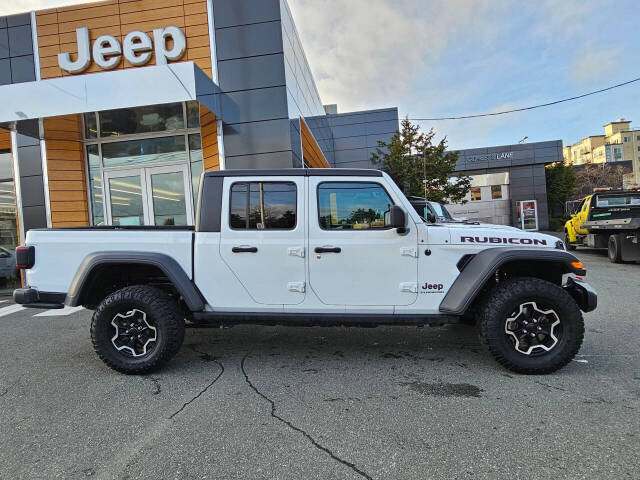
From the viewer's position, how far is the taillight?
3.57m

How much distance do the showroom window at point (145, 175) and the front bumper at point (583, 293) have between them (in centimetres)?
883

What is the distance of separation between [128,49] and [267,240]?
331 inches

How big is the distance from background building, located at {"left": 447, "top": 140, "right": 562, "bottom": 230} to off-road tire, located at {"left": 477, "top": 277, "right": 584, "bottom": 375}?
76.6 feet

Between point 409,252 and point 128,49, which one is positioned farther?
point 128,49

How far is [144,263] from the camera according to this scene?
3479 mm

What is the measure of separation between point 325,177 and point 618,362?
3338 mm

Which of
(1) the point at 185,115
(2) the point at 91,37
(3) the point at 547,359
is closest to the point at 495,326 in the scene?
(3) the point at 547,359

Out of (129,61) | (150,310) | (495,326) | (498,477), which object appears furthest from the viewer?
(129,61)

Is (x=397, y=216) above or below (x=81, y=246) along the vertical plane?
above

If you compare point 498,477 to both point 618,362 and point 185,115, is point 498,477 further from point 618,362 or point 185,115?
point 185,115

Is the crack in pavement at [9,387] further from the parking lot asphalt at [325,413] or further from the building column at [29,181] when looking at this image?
the building column at [29,181]

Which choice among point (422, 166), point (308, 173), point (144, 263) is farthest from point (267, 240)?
point (422, 166)

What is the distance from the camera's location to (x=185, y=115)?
9031mm

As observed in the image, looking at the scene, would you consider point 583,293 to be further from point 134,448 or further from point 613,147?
point 613,147
